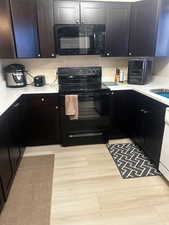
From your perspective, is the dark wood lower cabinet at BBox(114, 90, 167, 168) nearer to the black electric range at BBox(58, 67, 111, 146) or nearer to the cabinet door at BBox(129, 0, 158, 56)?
the black electric range at BBox(58, 67, 111, 146)

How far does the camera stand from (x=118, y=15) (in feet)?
8.71

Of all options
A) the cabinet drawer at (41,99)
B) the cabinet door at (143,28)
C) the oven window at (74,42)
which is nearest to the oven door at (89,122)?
the cabinet drawer at (41,99)

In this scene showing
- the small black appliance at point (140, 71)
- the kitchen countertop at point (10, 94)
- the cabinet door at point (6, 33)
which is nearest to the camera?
the kitchen countertop at point (10, 94)

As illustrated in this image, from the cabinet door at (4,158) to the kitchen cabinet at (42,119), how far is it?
0.75m

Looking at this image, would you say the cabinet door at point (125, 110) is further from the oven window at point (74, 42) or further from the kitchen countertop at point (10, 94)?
the kitchen countertop at point (10, 94)

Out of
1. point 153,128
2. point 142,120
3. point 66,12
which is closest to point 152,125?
point 153,128

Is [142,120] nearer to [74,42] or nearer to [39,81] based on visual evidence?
[74,42]

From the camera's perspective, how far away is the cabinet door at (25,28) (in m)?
2.38

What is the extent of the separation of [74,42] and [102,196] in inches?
83.2

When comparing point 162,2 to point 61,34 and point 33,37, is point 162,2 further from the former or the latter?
point 33,37

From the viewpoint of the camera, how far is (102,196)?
1.88 m

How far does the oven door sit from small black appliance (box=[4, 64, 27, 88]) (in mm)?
Result: 809

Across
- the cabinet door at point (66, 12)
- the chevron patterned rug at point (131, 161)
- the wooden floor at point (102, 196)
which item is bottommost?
the wooden floor at point (102, 196)

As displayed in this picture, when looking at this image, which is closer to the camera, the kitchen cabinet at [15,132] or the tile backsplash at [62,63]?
the kitchen cabinet at [15,132]
